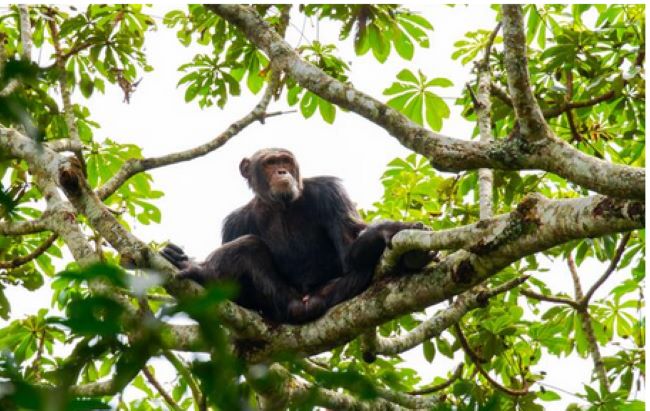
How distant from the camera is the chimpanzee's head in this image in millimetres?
A: 7945

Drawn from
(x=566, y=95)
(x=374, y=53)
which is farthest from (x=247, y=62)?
(x=566, y=95)

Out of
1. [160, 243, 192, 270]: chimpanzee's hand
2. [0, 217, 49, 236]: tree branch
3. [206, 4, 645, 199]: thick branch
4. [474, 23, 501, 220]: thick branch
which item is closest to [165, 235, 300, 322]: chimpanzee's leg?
[160, 243, 192, 270]: chimpanzee's hand

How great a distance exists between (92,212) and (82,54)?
12.7ft

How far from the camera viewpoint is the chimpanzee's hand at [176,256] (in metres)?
6.59

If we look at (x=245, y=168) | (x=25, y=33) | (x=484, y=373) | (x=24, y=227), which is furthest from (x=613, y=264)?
(x=25, y=33)

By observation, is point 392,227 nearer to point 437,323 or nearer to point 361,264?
point 361,264

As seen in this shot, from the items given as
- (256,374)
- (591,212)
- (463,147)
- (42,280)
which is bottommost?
(256,374)

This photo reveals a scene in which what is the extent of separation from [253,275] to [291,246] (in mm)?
919

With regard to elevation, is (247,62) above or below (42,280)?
above

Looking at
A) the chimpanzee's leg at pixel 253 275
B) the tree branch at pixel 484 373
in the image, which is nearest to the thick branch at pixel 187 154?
the chimpanzee's leg at pixel 253 275

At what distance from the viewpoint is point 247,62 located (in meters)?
8.38

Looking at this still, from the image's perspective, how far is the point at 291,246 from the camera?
7832 mm

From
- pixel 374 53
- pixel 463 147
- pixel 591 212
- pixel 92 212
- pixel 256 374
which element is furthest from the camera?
pixel 374 53

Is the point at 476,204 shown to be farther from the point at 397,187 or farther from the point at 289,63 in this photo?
the point at 289,63
